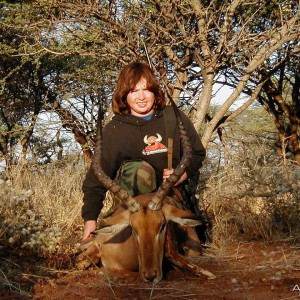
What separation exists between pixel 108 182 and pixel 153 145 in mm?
875

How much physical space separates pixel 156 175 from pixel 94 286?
1394 millimetres

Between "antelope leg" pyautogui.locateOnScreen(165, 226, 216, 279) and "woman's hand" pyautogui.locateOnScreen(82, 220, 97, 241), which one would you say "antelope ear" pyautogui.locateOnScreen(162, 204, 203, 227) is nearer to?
"antelope leg" pyautogui.locateOnScreen(165, 226, 216, 279)

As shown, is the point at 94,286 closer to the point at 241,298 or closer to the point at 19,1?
the point at 241,298

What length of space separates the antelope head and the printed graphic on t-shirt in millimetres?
522

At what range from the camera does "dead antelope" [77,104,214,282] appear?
4418 mm

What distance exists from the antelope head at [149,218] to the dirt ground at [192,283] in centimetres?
16

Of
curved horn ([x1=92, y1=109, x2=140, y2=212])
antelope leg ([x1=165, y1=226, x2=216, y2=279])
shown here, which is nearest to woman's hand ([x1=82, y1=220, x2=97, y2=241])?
curved horn ([x1=92, y1=109, x2=140, y2=212])

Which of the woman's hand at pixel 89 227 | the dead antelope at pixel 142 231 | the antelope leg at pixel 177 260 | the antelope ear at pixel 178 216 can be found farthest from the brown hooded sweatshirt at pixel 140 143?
the antelope leg at pixel 177 260

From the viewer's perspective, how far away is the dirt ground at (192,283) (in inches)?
162

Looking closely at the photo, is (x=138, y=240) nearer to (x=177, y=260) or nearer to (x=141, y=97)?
(x=177, y=260)

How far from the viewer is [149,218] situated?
4.52m

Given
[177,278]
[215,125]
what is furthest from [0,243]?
[215,125]

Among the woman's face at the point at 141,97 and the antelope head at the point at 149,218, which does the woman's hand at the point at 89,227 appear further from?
the woman's face at the point at 141,97

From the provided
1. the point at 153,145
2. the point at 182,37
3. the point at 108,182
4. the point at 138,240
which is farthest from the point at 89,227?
the point at 182,37
